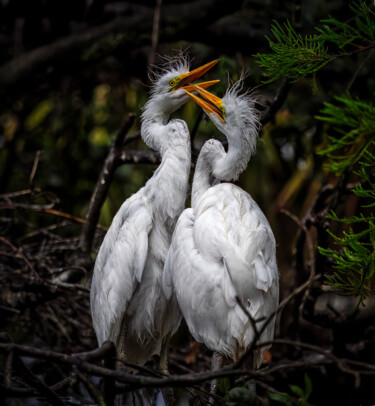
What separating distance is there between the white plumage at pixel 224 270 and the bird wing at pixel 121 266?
190 millimetres

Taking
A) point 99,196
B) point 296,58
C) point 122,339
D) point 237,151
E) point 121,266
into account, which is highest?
point 296,58

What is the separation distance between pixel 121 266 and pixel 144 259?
12 cm

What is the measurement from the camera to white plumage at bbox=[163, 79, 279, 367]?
223 cm

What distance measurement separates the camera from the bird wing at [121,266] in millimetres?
2678

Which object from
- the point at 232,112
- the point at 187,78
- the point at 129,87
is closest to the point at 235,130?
the point at 232,112

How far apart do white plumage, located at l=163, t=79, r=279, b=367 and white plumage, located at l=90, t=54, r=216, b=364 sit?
0.19 meters

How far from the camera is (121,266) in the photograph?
269cm

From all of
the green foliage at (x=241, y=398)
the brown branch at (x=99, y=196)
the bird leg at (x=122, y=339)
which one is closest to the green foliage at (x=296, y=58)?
the green foliage at (x=241, y=398)

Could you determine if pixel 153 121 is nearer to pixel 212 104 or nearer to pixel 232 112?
pixel 212 104

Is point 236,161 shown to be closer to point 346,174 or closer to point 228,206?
point 228,206

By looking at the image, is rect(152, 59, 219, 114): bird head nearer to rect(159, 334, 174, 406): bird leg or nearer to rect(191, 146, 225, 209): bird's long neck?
rect(191, 146, 225, 209): bird's long neck

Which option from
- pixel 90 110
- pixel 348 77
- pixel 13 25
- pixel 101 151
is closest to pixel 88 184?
pixel 101 151

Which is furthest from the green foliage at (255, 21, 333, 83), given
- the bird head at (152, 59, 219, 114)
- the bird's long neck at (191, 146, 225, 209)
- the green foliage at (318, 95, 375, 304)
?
the bird head at (152, 59, 219, 114)

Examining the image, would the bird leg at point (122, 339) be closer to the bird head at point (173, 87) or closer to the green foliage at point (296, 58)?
the bird head at point (173, 87)
